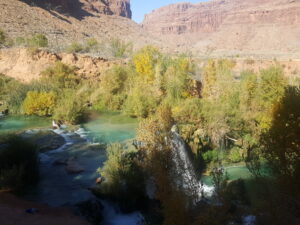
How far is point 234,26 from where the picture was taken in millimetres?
110625

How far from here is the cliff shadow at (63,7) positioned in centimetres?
6828

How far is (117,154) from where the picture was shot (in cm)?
1125

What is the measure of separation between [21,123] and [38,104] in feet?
8.38

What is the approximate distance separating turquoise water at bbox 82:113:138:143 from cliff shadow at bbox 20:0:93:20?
5394 cm

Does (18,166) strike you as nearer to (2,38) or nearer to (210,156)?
(210,156)

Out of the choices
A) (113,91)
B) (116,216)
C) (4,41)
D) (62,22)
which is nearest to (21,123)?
(113,91)

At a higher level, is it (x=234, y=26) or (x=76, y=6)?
(x=76, y=6)

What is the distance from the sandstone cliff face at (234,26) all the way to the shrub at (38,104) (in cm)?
5453

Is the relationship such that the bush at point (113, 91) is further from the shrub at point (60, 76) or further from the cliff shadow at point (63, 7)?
the cliff shadow at point (63, 7)

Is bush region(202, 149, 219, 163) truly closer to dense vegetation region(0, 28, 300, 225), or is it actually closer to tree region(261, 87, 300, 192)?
dense vegetation region(0, 28, 300, 225)

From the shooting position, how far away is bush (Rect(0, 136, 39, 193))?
1004 centimetres

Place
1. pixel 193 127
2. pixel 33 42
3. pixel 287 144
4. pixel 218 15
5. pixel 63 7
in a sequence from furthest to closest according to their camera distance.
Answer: pixel 218 15 → pixel 63 7 → pixel 33 42 → pixel 193 127 → pixel 287 144

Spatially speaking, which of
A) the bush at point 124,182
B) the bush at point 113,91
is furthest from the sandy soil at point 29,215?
the bush at point 113,91

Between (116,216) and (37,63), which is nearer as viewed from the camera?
(116,216)
